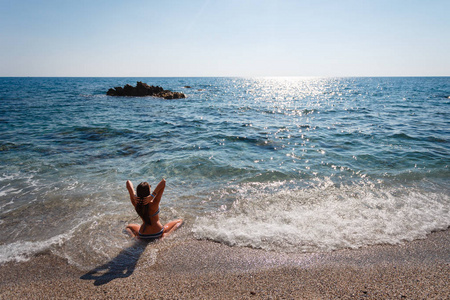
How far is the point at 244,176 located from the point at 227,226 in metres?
2.96

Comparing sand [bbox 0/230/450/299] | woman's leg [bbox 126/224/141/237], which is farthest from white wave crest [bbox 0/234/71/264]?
woman's leg [bbox 126/224/141/237]

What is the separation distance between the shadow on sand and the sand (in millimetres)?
16

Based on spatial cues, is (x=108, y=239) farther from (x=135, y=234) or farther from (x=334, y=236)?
(x=334, y=236)

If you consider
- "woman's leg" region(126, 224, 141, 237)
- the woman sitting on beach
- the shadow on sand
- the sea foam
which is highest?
the woman sitting on beach

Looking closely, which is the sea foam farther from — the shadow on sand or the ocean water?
the shadow on sand

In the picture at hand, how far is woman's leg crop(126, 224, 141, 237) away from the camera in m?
4.81

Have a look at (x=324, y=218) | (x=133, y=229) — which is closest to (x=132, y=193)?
(x=133, y=229)

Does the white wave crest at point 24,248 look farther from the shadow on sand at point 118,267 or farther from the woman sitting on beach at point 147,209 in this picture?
the woman sitting on beach at point 147,209

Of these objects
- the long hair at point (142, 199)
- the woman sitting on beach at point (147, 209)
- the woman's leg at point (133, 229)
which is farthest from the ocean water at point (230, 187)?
the long hair at point (142, 199)

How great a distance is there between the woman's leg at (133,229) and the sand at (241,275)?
588 millimetres

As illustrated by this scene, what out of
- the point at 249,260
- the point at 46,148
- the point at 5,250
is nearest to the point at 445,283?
the point at 249,260

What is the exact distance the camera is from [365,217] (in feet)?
17.3

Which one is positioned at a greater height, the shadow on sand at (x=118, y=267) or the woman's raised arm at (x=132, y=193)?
the woman's raised arm at (x=132, y=193)

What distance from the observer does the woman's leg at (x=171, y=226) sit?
4864 millimetres
